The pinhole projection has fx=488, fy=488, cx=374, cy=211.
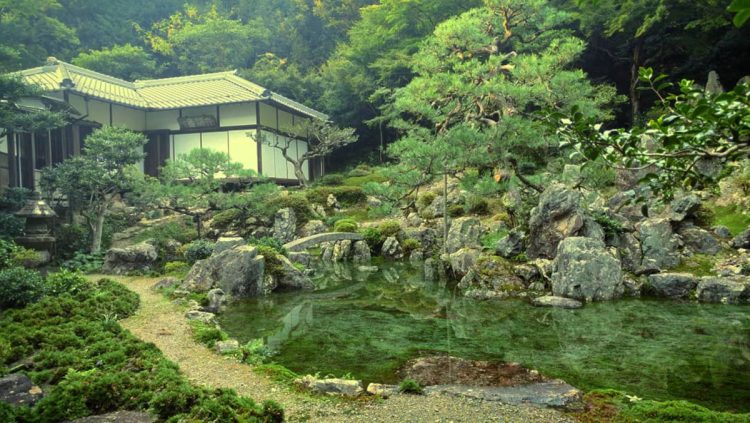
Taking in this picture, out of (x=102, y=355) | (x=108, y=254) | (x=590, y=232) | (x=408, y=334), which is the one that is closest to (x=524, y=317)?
(x=408, y=334)

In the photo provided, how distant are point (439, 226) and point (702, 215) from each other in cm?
801

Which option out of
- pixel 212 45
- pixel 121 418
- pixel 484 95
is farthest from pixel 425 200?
pixel 212 45

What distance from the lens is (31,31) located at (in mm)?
31875

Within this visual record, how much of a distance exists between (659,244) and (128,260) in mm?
14655

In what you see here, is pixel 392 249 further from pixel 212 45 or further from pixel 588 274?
pixel 212 45

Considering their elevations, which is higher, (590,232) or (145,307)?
(590,232)

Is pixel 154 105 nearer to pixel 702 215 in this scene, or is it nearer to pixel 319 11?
pixel 319 11

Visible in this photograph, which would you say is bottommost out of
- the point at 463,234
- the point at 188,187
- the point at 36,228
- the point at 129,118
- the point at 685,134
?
the point at 463,234

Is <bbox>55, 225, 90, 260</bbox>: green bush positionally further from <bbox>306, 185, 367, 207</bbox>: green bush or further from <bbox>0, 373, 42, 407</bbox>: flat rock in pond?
<bbox>0, 373, 42, 407</bbox>: flat rock in pond

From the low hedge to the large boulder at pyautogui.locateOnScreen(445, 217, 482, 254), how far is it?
922 centimetres

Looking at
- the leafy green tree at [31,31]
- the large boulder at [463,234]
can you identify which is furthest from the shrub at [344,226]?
the leafy green tree at [31,31]

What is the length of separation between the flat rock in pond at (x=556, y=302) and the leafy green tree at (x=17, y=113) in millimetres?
16341

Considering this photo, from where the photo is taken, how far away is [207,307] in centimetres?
1040

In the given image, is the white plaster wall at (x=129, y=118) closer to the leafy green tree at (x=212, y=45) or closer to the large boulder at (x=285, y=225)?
the large boulder at (x=285, y=225)
